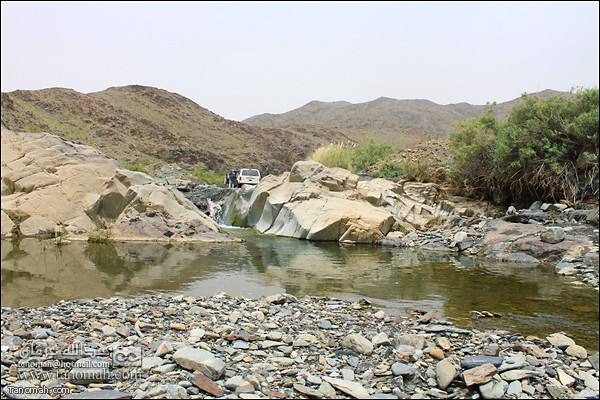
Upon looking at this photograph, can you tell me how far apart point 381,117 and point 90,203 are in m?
64.4

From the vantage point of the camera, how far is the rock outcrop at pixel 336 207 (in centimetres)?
1305

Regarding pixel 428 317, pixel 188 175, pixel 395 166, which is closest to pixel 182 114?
pixel 188 175

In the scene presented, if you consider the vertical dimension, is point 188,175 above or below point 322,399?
above

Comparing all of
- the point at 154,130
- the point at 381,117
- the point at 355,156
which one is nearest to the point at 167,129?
the point at 154,130

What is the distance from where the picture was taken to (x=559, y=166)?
12039 millimetres

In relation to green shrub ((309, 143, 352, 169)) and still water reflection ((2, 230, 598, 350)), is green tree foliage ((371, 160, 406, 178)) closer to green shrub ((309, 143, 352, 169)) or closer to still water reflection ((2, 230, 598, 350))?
green shrub ((309, 143, 352, 169))

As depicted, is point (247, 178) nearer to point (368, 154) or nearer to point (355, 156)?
point (355, 156)

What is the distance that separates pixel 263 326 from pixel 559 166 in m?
10.4

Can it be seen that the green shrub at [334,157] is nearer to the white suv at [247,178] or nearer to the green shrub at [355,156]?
the green shrub at [355,156]

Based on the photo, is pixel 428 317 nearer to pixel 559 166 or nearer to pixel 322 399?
pixel 322 399

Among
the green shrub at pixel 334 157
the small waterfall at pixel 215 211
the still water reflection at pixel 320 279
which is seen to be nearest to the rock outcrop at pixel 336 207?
the small waterfall at pixel 215 211

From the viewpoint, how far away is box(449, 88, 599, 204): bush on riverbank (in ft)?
37.2

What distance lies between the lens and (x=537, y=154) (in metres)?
12.7

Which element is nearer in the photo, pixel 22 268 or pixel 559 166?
pixel 22 268
